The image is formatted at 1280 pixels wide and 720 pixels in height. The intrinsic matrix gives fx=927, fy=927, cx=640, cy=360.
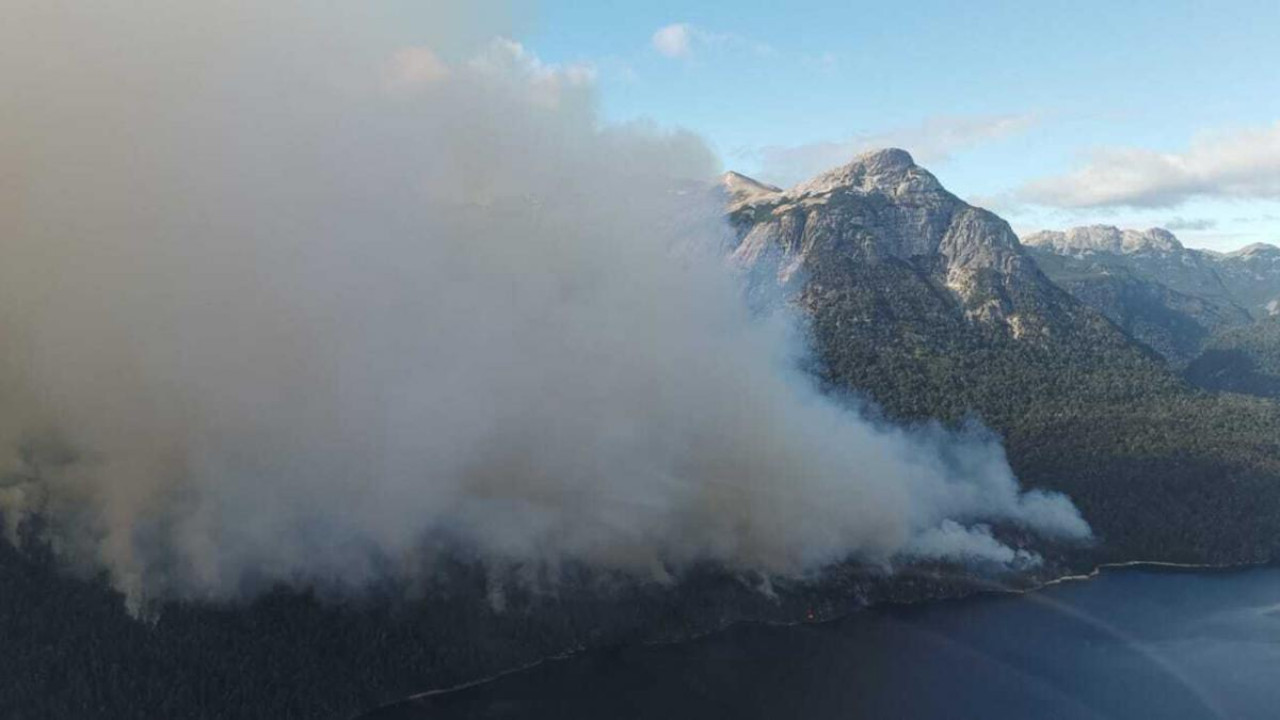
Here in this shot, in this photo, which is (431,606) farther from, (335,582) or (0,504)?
(0,504)

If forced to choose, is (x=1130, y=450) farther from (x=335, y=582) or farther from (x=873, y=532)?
(x=335, y=582)

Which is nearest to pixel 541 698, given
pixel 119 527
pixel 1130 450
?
pixel 119 527

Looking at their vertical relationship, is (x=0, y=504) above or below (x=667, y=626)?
above

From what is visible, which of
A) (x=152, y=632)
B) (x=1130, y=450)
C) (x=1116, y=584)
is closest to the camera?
(x=152, y=632)

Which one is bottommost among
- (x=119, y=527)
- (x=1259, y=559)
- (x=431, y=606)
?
(x=1259, y=559)

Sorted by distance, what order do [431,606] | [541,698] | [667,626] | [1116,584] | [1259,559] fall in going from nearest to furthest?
[541,698] < [431,606] < [667,626] < [1116,584] < [1259,559]

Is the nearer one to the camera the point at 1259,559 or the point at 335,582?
the point at 335,582

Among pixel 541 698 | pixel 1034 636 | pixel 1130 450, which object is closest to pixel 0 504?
pixel 541 698
